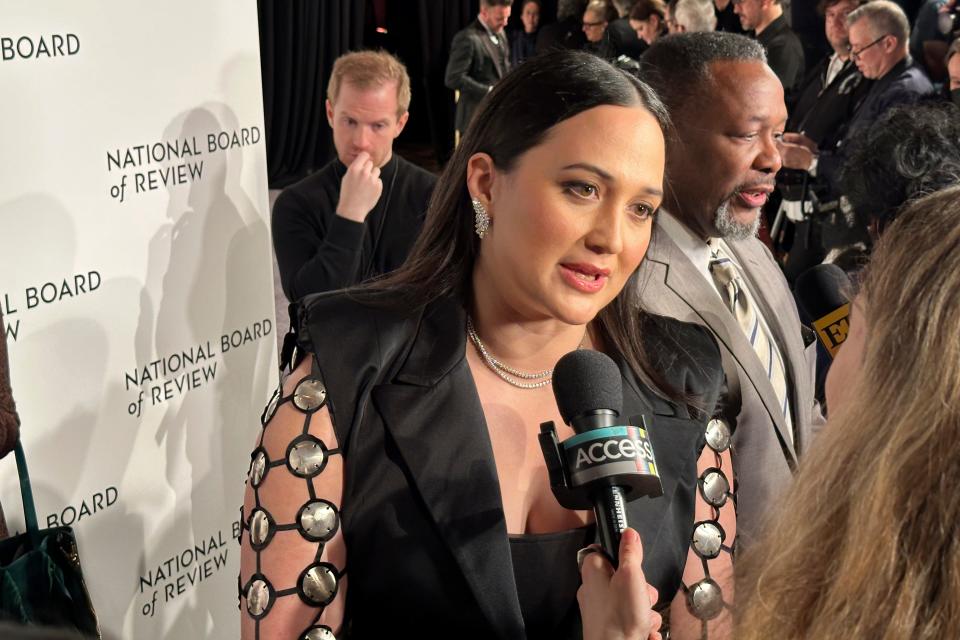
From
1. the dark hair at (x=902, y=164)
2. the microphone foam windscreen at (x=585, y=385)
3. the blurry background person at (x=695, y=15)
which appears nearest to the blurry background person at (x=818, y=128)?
the blurry background person at (x=695, y=15)

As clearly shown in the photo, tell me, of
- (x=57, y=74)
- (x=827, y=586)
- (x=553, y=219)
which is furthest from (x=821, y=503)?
(x=57, y=74)

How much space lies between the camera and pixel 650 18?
7809 millimetres

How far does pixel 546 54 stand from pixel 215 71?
3.27 feet

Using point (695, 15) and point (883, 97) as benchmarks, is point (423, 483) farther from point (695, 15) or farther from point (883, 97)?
point (695, 15)

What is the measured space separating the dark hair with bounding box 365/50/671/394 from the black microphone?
48cm

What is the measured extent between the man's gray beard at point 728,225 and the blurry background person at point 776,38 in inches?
172

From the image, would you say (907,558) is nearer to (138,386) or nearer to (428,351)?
(428,351)

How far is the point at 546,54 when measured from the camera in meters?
1.68

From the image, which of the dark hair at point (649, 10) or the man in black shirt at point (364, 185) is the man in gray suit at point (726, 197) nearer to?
the man in black shirt at point (364, 185)

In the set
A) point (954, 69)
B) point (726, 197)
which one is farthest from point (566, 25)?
point (726, 197)

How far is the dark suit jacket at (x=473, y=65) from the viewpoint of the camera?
27.8 feet

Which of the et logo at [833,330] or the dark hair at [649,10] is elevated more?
the et logo at [833,330]

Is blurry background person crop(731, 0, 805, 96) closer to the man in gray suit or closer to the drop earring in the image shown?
the man in gray suit

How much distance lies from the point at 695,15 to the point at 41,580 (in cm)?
583
